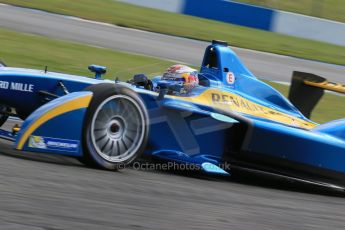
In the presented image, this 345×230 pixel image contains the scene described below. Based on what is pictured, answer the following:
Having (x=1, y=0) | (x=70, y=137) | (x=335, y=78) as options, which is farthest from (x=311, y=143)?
(x=1, y=0)

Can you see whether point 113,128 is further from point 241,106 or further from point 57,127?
point 241,106

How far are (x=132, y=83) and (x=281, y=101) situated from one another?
5.49 ft

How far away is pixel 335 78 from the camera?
1652 cm

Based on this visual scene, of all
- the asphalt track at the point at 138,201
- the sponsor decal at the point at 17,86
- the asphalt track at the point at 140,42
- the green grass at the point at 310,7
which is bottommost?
the asphalt track at the point at 138,201

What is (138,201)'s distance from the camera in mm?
4926

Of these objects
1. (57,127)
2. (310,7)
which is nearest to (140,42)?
(310,7)

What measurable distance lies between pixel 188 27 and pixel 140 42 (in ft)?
12.1

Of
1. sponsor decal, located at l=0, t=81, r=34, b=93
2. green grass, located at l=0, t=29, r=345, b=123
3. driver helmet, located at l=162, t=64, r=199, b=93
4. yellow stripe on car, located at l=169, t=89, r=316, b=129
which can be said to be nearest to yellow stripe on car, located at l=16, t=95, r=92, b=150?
sponsor decal, located at l=0, t=81, r=34, b=93

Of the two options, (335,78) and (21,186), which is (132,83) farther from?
(335,78)

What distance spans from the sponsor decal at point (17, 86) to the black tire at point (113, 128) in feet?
1.91

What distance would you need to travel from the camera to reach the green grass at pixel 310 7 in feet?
70.7

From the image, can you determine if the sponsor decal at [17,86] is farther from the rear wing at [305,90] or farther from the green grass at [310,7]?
the green grass at [310,7]

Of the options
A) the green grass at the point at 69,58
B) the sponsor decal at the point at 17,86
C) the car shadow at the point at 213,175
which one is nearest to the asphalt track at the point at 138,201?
the car shadow at the point at 213,175

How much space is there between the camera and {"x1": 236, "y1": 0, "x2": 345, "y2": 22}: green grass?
70.7 feet
